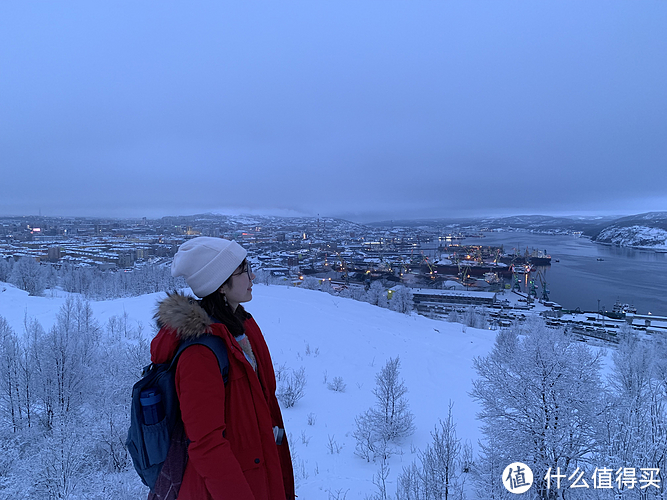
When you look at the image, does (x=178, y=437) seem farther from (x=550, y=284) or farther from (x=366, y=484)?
(x=550, y=284)

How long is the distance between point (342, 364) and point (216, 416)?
978 cm

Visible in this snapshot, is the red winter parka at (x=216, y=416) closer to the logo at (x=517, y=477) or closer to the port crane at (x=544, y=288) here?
the logo at (x=517, y=477)

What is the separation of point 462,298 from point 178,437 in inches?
2053

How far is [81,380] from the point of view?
684 centimetres

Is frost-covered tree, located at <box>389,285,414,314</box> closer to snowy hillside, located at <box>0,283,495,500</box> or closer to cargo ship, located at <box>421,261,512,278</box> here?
snowy hillside, located at <box>0,283,495,500</box>

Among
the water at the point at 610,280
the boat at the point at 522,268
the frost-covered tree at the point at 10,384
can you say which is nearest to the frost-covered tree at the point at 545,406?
the frost-covered tree at the point at 10,384

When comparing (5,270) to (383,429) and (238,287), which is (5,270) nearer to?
(383,429)

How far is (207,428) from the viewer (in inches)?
48.5

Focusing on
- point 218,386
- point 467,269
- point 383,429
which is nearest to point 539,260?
point 467,269

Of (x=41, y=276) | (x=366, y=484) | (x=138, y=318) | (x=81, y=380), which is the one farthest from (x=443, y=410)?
(x=41, y=276)

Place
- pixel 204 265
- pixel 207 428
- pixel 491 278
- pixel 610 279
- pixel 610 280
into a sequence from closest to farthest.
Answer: pixel 207 428
pixel 204 265
pixel 610 280
pixel 610 279
pixel 491 278

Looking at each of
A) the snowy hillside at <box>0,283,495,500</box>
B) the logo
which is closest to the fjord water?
the snowy hillside at <box>0,283,495,500</box>

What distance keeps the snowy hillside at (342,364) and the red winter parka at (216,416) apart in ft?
1.31

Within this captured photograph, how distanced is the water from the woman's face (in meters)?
57.7
